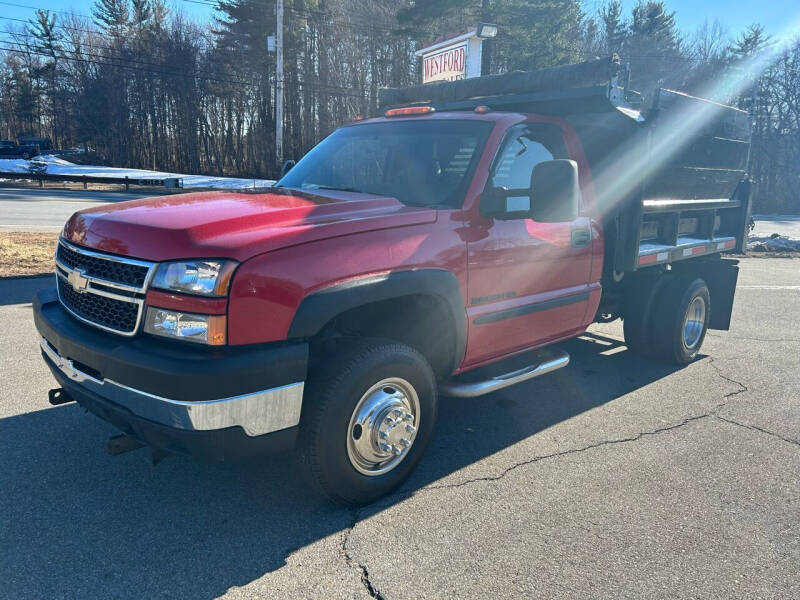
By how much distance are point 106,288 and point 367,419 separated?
4.61ft

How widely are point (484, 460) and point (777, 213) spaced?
38.5 metres

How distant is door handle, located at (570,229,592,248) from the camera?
437 cm

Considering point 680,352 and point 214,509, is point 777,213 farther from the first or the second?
point 214,509

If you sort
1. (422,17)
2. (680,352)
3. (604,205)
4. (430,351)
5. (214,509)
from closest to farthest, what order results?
(214,509), (430,351), (604,205), (680,352), (422,17)

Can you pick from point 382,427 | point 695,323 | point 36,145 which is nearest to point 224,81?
point 36,145

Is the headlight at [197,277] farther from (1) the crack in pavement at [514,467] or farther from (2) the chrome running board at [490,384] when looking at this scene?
(2) the chrome running board at [490,384]

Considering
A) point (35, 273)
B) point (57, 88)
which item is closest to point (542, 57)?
point (35, 273)

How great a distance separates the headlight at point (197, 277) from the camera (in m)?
2.58

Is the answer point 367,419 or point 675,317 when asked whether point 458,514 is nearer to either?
point 367,419

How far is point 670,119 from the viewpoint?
5.12 metres

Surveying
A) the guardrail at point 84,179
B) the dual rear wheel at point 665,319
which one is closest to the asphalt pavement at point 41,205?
the guardrail at point 84,179

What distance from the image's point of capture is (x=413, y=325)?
11.9 ft

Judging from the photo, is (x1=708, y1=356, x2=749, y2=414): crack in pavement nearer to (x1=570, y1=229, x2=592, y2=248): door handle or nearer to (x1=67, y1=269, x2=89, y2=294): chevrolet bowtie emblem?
(x1=570, y1=229, x2=592, y2=248): door handle

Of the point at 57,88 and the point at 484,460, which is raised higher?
the point at 57,88
